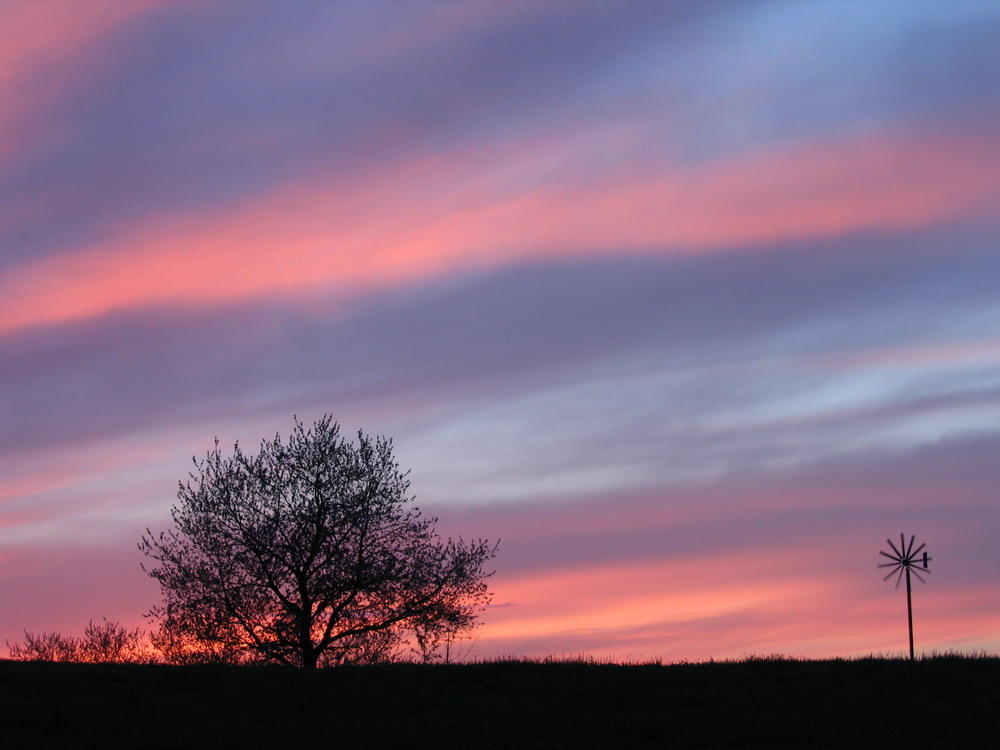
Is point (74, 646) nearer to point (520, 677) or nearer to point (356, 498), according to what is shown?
point (356, 498)

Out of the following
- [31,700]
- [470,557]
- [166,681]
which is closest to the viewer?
[31,700]

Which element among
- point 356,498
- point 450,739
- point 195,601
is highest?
point 356,498

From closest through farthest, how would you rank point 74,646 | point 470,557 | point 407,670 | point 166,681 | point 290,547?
point 166,681
point 407,670
point 290,547
point 470,557
point 74,646

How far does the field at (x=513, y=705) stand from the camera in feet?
72.6

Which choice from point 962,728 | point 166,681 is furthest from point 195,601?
point 962,728

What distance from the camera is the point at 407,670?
100 ft

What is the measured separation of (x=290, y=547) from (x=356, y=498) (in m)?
3.84

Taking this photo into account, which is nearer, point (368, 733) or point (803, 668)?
point (368, 733)

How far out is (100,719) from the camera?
915 inches

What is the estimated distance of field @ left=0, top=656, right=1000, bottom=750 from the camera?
22141 millimetres

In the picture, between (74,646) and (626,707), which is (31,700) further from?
(74,646)

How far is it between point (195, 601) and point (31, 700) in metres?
22.9

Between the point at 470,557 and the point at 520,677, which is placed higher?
the point at 470,557

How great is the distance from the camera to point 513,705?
25359 millimetres
